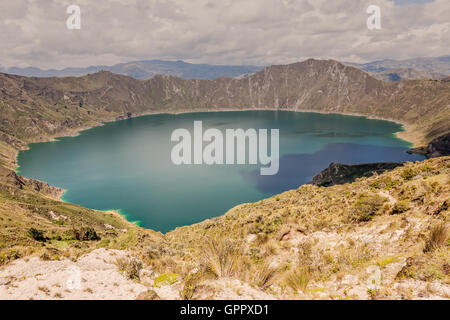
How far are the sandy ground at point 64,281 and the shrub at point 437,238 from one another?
14054 mm

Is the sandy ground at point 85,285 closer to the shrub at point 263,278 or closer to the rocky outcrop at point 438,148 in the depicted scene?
the shrub at point 263,278

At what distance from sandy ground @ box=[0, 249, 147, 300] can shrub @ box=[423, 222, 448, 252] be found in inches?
553

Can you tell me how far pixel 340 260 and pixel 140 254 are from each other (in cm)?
1393

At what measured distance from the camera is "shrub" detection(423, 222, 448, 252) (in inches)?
454

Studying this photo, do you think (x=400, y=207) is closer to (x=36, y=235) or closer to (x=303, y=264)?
(x=303, y=264)

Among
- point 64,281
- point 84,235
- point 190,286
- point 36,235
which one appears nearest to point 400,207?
point 190,286

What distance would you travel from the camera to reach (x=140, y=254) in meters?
18.7

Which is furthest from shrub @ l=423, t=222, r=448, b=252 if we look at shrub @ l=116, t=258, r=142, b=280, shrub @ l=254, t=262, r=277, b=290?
shrub @ l=116, t=258, r=142, b=280

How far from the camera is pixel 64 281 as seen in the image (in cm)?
1309

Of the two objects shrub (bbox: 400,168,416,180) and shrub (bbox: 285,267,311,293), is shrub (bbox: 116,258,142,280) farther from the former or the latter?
shrub (bbox: 400,168,416,180)

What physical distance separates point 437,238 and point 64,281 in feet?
62.4

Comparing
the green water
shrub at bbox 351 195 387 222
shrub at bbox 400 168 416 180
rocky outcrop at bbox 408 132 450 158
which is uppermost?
rocky outcrop at bbox 408 132 450 158
